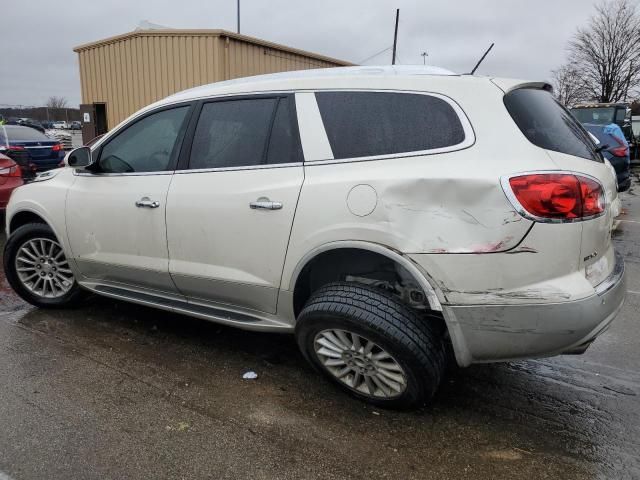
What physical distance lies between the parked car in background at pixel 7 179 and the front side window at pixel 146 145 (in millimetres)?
4309

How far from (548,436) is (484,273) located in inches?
38.7

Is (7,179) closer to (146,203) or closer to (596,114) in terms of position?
(146,203)

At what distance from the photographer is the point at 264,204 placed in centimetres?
274

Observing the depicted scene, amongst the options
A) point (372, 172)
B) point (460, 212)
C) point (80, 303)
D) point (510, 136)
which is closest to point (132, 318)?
point (80, 303)

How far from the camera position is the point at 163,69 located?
12.1 metres

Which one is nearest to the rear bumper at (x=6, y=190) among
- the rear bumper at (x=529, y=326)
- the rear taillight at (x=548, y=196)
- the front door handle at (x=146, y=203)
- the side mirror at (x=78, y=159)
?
the side mirror at (x=78, y=159)

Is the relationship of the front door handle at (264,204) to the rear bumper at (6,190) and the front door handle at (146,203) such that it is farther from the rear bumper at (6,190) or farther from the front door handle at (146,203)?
the rear bumper at (6,190)

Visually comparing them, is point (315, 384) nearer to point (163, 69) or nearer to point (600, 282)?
point (600, 282)

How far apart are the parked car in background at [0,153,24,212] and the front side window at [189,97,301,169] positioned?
5.16m

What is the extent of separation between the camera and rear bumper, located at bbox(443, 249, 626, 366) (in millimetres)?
2188

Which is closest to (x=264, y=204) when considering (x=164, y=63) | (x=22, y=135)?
(x=22, y=135)

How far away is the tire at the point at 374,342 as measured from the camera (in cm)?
241

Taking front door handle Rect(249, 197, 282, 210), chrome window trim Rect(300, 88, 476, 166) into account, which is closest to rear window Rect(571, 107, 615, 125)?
chrome window trim Rect(300, 88, 476, 166)

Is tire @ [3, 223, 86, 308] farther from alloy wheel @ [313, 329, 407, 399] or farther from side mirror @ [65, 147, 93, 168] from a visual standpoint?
alloy wheel @ [313, 329, 407, 399]
